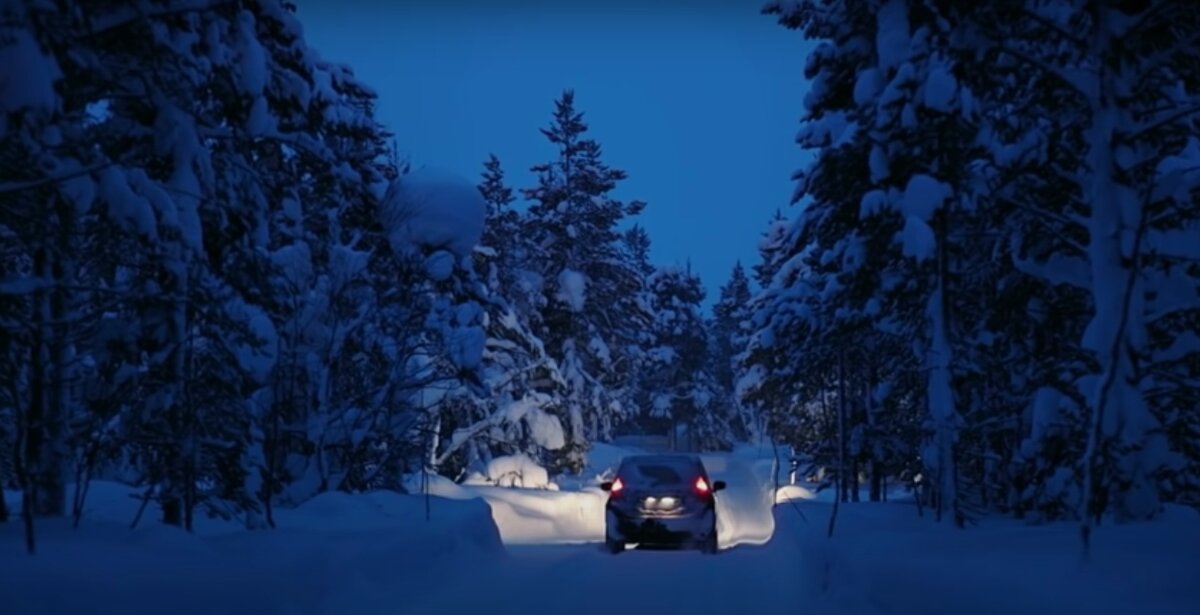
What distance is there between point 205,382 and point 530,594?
407 cm

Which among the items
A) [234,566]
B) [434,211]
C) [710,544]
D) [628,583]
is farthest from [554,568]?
[434,211]

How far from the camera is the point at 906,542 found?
9852 mm

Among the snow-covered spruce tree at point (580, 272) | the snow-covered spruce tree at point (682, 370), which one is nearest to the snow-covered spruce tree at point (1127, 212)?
the snow-covered spruce tree at point (580, 272)

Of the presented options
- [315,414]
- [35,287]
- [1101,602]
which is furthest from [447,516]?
[1101,602]

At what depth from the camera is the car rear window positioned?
17.4 metres

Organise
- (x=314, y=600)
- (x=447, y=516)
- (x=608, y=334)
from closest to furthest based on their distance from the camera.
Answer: (x=314, y=600) < (x=447, y=516) < (x=608, y=334)

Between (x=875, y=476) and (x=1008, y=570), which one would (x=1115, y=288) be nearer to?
(x=1008, y=570)

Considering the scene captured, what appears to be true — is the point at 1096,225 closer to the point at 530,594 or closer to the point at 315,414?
the point at 530,594

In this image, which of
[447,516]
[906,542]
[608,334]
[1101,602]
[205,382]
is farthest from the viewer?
[608,334]

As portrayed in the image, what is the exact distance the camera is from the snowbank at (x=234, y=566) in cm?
619

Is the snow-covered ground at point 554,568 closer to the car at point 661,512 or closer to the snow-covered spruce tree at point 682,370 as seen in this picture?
the car at point 661,512

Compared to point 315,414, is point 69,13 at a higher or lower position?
higher

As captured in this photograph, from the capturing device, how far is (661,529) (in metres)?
16.9

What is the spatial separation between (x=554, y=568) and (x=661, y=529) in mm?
3398
